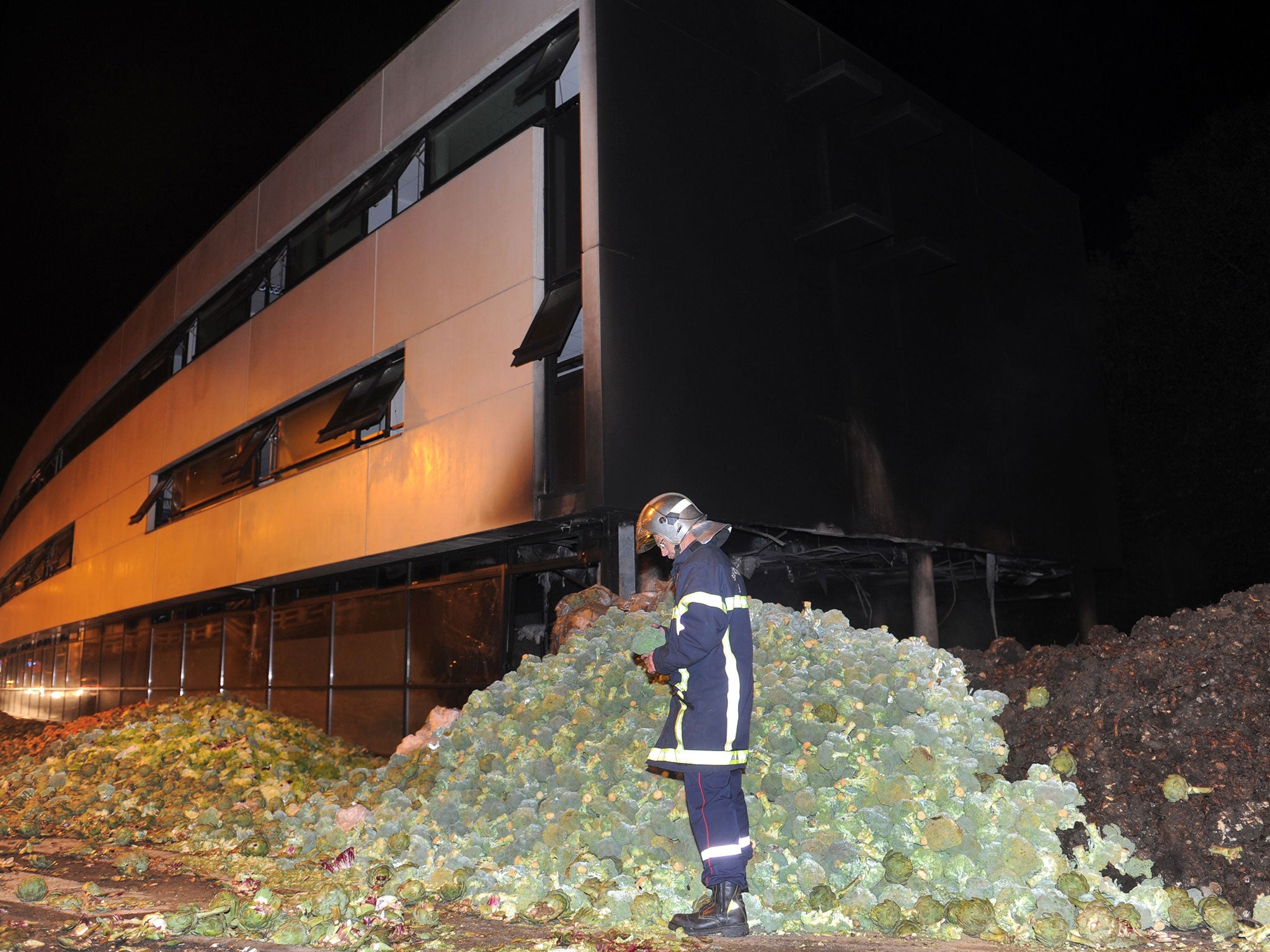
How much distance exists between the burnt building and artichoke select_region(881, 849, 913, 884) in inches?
215

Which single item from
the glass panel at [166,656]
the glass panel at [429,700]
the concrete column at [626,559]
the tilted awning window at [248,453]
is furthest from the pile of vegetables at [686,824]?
the glass panel at [166,656]

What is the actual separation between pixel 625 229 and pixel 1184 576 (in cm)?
2124

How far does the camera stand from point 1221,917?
4828 mm

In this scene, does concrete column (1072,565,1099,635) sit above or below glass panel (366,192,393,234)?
below

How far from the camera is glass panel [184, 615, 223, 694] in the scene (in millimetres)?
18953

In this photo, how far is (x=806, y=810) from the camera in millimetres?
5785

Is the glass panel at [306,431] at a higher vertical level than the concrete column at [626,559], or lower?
higher

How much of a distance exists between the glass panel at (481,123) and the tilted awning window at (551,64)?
0.15 m

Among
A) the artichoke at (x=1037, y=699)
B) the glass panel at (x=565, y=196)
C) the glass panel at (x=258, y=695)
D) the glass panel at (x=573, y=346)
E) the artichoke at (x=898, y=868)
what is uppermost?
the glass panel at (x=565, y=196)

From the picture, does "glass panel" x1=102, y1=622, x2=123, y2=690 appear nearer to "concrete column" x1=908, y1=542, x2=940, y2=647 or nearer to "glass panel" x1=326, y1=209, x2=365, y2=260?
"glass panel" x1=326, y1=209, x2=365, y2=260

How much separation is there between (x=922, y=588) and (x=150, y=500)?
603 inches

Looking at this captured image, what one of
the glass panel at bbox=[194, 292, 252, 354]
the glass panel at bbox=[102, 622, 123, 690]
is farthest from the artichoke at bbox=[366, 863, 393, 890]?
the glass panel at bbox=[102, 622, 123, 690]

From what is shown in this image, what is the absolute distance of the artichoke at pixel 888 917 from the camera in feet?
16.5

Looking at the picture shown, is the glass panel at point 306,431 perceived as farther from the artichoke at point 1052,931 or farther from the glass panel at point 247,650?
the artichoke at point 1052,931
